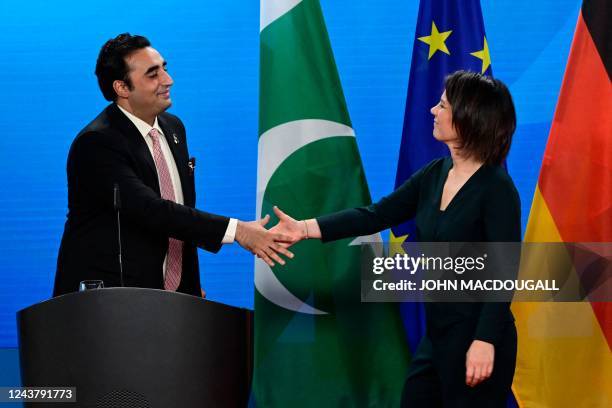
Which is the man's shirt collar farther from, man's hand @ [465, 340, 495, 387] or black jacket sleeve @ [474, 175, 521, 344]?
man's hand @ [465, 340, 495, 387]

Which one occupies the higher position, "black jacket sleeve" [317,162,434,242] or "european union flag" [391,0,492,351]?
"european union flag" [391,0,492,351]

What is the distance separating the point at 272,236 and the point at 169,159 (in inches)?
16.6

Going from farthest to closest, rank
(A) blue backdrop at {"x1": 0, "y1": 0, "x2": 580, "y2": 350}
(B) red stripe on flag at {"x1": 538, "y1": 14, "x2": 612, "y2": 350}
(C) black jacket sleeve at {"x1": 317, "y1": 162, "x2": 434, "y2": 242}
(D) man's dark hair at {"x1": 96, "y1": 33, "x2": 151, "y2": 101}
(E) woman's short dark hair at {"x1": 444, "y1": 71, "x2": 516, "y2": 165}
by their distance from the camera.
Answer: (A) blue backdrop at {"x1": 0, "y1": 0, "x2": 580, "y2": 350}, (B) red stripe on flag at {"x1": 538, "y1": 14, "x2": 612, "y2": 350}, (D) man's dark hair at {"x1": 96, "y1": 33, "x2": 151, "y2": 101}, (C) black jacket sleeve at {"x1": 317, "y1": 162, "x2": 434, "y2": 242}, (E) woman's short dark hair at {"x1": 444, "y1": 71, "x2": 516, "y2": 165}

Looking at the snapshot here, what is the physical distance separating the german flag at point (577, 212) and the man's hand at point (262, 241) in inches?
38.6

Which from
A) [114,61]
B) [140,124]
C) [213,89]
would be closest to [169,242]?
[140,124]

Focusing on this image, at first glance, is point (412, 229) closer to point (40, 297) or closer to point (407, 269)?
point (407, 269)

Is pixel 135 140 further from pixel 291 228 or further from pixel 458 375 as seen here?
pixel 458 375

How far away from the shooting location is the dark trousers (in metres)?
2.25

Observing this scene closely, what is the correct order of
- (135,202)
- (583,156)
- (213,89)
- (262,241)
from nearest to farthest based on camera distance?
(135,202), (262,241), (583,156), (213,89)

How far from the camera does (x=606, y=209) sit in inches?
123

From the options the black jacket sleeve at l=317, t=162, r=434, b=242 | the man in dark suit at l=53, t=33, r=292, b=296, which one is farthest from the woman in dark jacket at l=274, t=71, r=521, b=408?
the man in dark suit at l=53, t=33, r=292, b=296

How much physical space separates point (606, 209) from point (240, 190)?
1784mm

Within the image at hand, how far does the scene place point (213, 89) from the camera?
421 cm

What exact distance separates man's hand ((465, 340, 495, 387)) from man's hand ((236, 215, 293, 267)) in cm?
79
